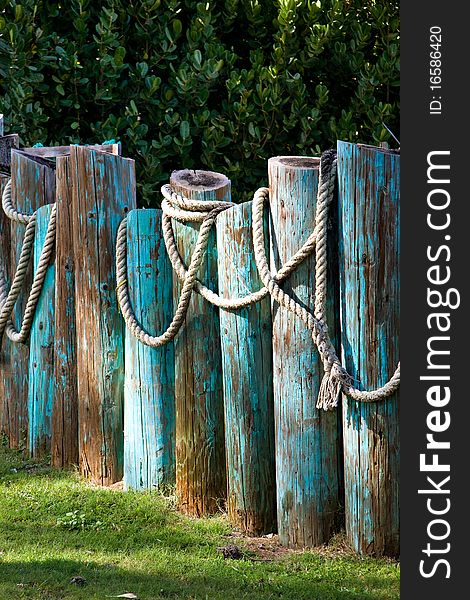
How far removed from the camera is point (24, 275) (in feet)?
21.1

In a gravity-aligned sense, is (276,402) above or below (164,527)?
above

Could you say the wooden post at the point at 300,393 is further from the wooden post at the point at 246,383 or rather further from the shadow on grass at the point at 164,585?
the shadow on grass at the point at 164,585

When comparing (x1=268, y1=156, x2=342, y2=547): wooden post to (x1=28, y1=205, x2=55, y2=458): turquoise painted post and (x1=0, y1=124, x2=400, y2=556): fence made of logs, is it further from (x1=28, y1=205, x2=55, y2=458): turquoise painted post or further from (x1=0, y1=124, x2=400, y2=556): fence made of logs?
(x1=28, y1=205, x2=55, y2=458): turquoise painted post

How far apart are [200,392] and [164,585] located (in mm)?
1129

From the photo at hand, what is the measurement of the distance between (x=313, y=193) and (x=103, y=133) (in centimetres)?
489

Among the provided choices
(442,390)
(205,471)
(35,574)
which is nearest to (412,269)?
(442,390)

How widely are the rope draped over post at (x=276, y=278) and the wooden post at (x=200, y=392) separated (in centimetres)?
6

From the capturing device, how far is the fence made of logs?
16.0 ft

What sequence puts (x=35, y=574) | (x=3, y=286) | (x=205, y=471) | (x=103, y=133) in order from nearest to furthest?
1. (x=35, y=574)
2. (x=205, y=471)
3. (x=3, y=286)
4. (x=103, y=133)

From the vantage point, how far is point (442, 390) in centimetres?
421

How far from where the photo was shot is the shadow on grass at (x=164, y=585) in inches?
A: 179

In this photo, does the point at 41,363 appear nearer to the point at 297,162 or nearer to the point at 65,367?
the point at 65,367

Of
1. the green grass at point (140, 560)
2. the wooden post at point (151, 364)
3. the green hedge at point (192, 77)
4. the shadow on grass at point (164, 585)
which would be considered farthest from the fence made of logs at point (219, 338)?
the green hedge at point (192, 77)

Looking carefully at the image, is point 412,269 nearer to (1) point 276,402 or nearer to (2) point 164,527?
(1) point 276,402
